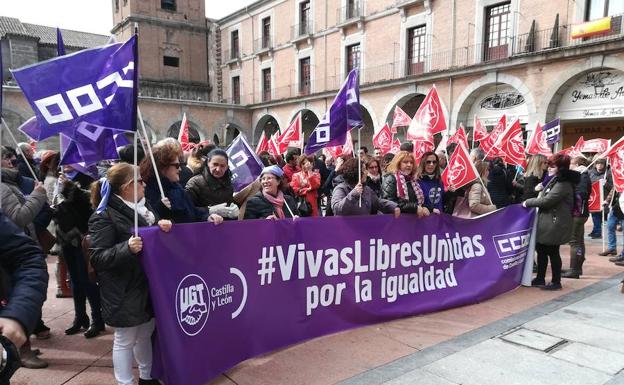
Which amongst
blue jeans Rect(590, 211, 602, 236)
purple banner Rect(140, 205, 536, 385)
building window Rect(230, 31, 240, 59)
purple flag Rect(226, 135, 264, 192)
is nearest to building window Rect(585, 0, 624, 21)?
blue jeans Rect(590, 211, 602, 236)

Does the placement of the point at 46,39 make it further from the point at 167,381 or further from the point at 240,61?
the point at 167,381

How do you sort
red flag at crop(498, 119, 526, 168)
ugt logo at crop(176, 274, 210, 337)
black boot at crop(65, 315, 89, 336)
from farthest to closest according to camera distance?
1. red flag at crop(498, 119, 526, 168)
2. black boot at crop(65, 315, 89, 336)
3. ugt logo at crop(176, 274, 210, 337)

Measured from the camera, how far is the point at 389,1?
2228 cm

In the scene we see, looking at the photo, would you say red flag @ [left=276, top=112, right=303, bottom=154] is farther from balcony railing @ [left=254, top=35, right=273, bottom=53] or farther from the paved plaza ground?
balcony railing @ [left=254, top=35, right=273, bottom=53]

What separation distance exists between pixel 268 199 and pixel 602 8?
54.0 ft

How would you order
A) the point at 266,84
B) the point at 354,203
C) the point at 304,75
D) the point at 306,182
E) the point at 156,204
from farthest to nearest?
1. the point at 266,84
2. the point at 304,75
3. the point at 306,182
4. the point at 354,203
5. the point at 156,204

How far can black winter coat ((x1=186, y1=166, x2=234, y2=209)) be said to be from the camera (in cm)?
389

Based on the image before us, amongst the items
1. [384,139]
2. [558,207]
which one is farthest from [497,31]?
[558,207]

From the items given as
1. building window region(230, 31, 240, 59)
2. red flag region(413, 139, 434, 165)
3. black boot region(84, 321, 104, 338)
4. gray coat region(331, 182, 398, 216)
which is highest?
building window region(230, 31, 240, 59)

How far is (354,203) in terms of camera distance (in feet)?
13.1

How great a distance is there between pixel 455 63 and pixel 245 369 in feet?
62.3

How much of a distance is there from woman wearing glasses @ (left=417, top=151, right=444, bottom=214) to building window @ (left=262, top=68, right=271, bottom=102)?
93.7 ft

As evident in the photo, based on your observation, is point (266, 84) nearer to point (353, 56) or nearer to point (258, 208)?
point (353, 56)

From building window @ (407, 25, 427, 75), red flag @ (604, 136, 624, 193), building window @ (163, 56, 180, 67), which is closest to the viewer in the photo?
red flag @ (604, 136, 624, 193)
